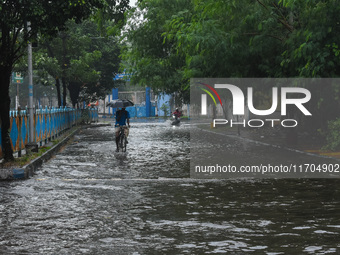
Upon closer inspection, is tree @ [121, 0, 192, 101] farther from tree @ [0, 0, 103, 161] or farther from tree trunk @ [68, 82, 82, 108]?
tree @ [0, 0, 103, 161]

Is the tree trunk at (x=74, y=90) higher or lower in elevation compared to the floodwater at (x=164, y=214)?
higher

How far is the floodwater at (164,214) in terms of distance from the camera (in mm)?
7480

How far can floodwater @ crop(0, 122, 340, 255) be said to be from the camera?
7.48 metres

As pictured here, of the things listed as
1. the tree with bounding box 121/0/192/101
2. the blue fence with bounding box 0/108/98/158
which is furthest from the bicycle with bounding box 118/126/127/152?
the tree with bounding box 121/0/192/101

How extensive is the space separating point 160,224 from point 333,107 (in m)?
17.0

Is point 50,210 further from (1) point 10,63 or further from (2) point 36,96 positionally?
(2) point 36,96

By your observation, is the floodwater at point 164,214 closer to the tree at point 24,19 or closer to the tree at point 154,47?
the tree at point 24,19

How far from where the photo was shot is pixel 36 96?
11969 centimetres

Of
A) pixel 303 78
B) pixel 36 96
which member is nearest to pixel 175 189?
pixel 303 78

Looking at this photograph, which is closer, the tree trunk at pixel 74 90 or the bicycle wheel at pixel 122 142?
the bicycle wheel at pixel 122 142

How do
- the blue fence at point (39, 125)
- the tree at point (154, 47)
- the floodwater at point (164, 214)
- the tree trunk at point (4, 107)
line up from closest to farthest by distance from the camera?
the floodwater at point (164, 214) → the tree trunk at point (4, 107) → the blue fence at point (39, 125) → the tree at point (154, 47)

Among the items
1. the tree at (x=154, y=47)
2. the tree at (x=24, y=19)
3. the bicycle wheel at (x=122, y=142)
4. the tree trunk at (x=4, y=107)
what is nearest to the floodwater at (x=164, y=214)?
the tree trunk at (x=4, y=107)

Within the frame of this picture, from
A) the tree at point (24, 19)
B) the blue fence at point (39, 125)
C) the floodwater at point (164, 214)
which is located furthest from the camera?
the blue fence at point (39, 125)

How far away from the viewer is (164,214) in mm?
9617
